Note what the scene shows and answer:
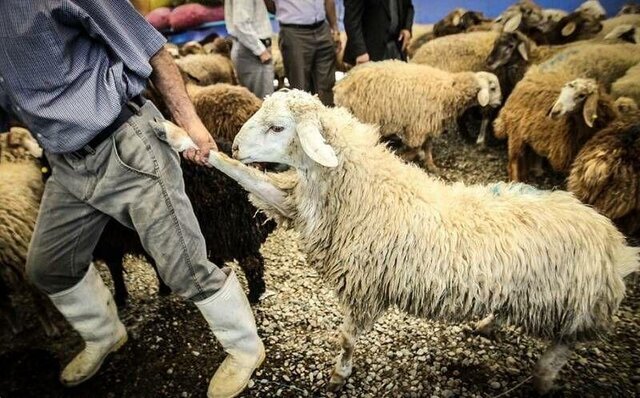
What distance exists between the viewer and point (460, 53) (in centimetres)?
530

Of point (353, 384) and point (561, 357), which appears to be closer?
point (561, 357)

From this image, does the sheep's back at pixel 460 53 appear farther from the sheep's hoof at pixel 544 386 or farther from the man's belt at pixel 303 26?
the sheep's hoof at pixel 544 386

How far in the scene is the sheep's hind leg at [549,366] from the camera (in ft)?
6.36

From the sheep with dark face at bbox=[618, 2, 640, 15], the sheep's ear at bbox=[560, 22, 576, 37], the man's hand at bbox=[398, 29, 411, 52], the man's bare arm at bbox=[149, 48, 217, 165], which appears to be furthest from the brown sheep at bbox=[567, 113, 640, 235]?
the sheep with dark face at bbox=[618, 2, 640, 15]

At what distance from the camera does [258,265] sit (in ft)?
8.88

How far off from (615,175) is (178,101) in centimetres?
270

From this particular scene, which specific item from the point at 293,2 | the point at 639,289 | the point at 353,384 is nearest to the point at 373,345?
the point at 353,384

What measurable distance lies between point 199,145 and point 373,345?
5.00 ft

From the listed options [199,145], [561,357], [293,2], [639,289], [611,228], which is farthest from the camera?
[293,2]

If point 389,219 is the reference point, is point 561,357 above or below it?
below

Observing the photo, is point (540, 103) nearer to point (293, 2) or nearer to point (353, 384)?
point (293, 2)

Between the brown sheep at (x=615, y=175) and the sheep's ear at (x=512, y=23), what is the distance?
245 cm

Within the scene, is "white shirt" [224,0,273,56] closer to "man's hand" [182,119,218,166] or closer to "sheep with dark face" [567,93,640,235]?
"man's hand" [182,119,218,166]

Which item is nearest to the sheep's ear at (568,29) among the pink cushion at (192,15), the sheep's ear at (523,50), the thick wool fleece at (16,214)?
the sheep's ear at (523,50)
